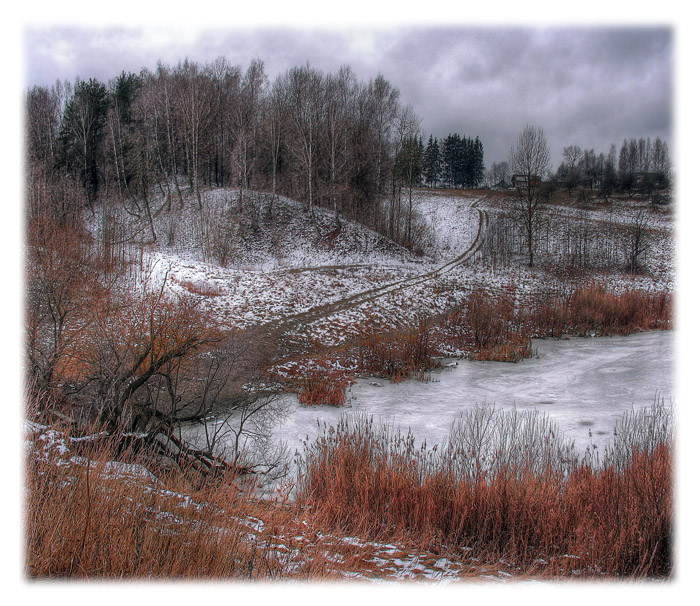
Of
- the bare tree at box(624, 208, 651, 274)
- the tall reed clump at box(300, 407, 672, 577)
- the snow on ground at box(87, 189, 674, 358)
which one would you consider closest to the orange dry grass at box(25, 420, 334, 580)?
the tall reed clump at box(300, 407, 672, 577)

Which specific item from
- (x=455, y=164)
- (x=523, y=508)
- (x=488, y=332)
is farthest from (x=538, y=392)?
(x=455, y=164)

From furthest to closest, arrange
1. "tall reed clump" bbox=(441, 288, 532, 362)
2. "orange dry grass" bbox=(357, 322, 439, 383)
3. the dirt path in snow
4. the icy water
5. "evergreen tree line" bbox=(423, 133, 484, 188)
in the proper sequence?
"evergreen tree line" bbox=(423, 133, 484, 188) → the dirt path in snow → "tall reed clump" bbox=(441, 288, 532, 362) → "orange dry grass" bbox=(357, 322, 439, 383) → the icy water

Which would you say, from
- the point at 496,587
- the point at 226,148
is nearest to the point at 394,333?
the point at 496,587

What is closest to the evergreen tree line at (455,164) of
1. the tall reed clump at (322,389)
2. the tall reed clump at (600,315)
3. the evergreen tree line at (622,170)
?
the evergreen tree line at (622,170)

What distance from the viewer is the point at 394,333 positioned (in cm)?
1864

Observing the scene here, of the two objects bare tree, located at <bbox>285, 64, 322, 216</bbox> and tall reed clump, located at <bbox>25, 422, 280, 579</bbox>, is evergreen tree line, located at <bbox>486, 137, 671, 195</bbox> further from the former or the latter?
tall reed clump, located at <bbox>25, 422, 280, 579</bbox>

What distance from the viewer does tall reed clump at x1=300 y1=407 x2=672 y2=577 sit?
4422mm

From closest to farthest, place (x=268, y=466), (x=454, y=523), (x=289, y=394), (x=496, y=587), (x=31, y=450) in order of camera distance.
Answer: (x=496, y=587) < (x=31, y=450) < (x=454, y=523) < (x=268, y=466) < (x=289, y=394)

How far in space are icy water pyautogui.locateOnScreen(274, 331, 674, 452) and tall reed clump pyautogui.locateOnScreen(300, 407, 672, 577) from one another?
3271mm

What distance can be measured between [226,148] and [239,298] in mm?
33211

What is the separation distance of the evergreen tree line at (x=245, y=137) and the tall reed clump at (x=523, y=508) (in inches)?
Result: 1248

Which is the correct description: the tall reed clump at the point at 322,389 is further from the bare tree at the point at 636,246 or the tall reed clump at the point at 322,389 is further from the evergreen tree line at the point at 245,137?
the bare tree at the point at 636,246

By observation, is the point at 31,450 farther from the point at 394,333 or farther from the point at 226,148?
the point at 226,148

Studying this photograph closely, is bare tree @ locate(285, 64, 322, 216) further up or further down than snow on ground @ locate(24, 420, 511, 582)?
further up
